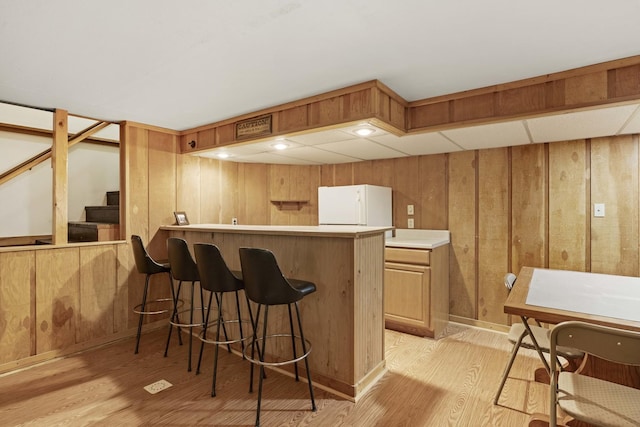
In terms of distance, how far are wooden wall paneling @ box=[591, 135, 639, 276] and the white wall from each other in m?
5.40

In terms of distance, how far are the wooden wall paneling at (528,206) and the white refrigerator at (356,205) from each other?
1.28 meters

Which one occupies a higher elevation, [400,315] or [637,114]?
[637,114]

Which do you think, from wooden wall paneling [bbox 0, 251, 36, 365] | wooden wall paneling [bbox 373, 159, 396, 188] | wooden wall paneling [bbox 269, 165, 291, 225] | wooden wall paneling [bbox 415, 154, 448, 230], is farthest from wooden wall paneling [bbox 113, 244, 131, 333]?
wooden wall paneling [bbox 415, 154, 448, 230]

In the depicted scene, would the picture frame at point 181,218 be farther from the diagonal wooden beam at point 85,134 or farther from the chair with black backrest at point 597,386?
the chair with black backrest at point 597,386

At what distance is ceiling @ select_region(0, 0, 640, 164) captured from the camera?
4.67ft

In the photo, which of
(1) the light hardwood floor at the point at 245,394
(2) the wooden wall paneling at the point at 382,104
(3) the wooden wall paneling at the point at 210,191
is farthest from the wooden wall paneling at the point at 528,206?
(3) the wooden wall paneling at the point at 210,191

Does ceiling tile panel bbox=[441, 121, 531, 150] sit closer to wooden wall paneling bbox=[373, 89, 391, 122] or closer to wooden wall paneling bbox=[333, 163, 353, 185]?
wooden wall paneling bbox=[373, 89, 391, 122]

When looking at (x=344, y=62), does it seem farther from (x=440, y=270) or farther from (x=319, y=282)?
(x=440, y=270)

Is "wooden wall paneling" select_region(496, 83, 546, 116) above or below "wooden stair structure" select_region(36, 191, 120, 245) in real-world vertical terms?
above

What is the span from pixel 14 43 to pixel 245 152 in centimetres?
198

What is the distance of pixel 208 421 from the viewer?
190 centimetres

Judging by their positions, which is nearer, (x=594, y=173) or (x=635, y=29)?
(x=635, y=29)

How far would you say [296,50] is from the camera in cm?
177

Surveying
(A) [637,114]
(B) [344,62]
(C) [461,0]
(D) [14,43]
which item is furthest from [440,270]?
(D) [14,43]
